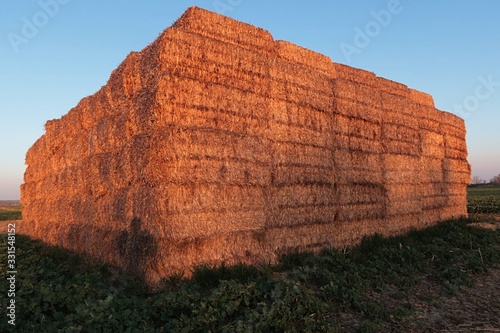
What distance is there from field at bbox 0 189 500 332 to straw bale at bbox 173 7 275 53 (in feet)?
15.6

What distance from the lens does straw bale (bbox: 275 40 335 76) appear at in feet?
31.7

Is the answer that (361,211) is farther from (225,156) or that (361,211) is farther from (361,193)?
(225,156)

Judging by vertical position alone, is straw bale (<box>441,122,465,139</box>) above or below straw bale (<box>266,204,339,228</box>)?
above

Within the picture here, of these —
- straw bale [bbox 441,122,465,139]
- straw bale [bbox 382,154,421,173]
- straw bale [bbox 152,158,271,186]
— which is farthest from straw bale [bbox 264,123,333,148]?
straw bale [bbox 441,122,465,139]

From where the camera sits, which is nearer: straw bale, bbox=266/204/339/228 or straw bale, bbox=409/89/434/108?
straw bale, bbox=266/204/339/228

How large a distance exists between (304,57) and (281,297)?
6496 millimetres

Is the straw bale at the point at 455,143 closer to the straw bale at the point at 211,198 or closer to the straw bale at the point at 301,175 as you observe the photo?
the straw bale at the point at 301,175

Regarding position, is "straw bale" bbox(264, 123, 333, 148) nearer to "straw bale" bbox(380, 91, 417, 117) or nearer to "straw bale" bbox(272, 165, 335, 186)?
"straw bale" bbox(272, 165, 335, 186)

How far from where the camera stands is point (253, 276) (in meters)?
7.30

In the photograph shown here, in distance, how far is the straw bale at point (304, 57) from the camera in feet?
31.7

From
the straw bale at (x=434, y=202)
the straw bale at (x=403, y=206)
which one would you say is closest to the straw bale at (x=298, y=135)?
the straw bale at (x=403, y=206)

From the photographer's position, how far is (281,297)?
5.90 metres

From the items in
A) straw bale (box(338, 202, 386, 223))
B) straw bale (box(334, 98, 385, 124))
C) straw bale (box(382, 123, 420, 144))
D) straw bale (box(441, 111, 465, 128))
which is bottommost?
straw bale (box(338, 202, 386, 223))

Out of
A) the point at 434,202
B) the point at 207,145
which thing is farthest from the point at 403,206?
the point at 207,145
